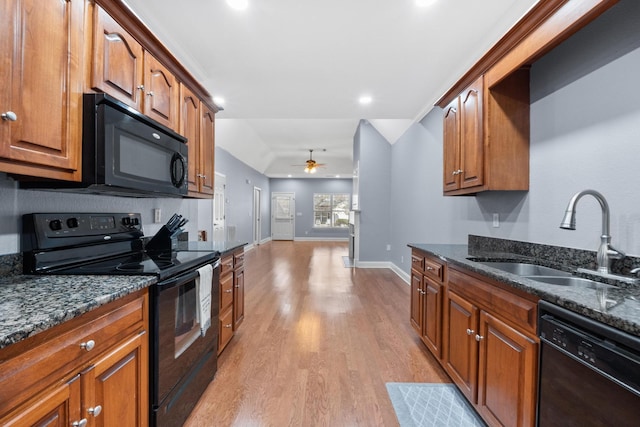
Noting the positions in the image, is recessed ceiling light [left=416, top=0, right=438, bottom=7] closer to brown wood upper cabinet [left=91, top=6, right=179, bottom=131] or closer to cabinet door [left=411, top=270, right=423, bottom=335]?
brown wood upper cabinet [left=91, top=6, right=179, bottom=131]

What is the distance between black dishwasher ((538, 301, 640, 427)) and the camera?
0.82 m

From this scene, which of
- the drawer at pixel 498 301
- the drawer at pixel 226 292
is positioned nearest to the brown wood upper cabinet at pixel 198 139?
the drawer at pixel 226 292

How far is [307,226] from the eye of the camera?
38.0 feet

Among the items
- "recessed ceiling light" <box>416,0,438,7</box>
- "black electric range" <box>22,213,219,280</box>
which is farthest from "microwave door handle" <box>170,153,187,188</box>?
"recessed ceiling light" <box>416,0,438,7</box>

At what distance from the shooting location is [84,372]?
37.3 inches

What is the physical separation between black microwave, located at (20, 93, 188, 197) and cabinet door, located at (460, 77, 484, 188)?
7.27ft

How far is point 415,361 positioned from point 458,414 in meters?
0.59

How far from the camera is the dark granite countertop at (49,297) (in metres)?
0.74

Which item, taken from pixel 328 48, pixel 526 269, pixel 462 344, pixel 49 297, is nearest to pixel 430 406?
pixel 462 344

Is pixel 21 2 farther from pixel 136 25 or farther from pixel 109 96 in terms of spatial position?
pixel 136 25

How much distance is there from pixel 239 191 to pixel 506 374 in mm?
7202

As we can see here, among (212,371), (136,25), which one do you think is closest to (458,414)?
(212,371)

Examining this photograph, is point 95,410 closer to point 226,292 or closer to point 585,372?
point 226,292

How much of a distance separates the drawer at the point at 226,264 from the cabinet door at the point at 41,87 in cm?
116
